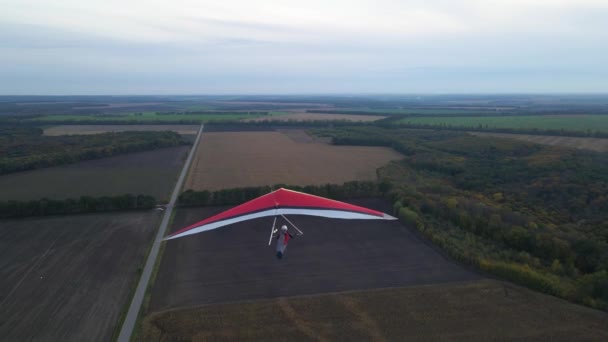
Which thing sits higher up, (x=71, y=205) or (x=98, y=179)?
(x=71, y=205)

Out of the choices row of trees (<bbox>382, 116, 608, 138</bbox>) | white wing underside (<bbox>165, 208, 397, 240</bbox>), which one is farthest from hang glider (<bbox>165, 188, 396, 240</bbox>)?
row of trees (<bbox>382, 116, 608, 138</bbox>)

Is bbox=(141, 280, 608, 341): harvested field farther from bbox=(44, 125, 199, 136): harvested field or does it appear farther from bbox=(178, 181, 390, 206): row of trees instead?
bbox=(44, 125, 199, 136): harvested field

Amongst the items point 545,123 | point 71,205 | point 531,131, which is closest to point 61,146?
point 71,205

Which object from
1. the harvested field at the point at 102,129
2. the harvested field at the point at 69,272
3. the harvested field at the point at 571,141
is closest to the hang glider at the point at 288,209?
the harvested field at the point at 69,272

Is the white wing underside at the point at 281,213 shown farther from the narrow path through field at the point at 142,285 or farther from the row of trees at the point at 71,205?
the row of trees at the point at 71,205

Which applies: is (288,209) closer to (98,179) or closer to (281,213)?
(281,213)

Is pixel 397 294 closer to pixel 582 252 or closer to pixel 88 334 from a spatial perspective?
pixel 582 252
